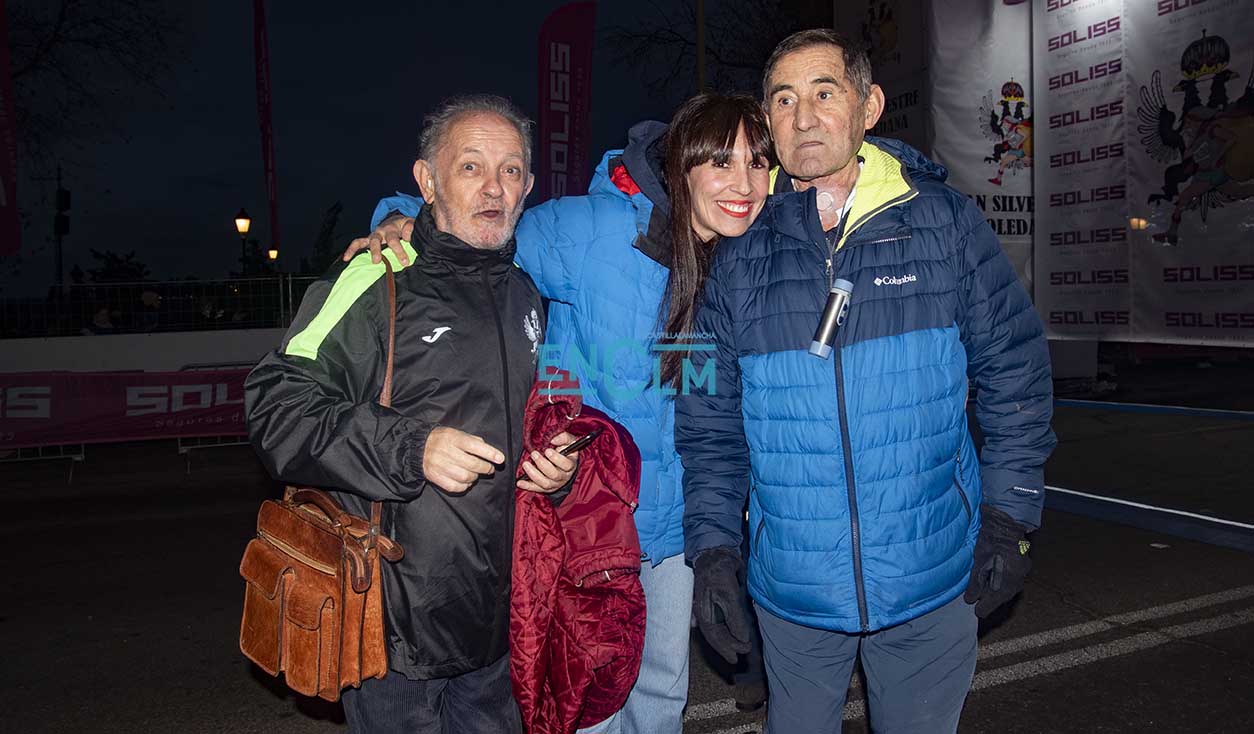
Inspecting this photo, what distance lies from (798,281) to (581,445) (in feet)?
2.35

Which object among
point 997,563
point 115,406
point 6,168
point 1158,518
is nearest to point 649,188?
point 997,563

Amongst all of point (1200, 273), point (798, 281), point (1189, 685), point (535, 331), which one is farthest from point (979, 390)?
point (1200, 273)

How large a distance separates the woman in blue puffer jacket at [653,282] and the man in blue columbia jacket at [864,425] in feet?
0.49

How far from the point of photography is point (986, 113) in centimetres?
944

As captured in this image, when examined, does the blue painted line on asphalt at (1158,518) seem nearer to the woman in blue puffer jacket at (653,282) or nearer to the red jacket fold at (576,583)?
the woman in blue puffer jacket at (653,282)

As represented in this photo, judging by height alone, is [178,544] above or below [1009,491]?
below

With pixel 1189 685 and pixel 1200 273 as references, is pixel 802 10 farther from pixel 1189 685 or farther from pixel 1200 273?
pixel 1189 685

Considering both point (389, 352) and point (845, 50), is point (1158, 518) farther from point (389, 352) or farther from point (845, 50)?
point (389, 352)

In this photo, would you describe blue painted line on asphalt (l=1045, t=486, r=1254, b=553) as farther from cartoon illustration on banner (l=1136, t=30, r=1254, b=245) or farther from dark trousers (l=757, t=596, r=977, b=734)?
dark trousers (l=757, t=596, r=977, b=734)

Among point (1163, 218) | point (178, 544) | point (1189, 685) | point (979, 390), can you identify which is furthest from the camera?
point (1163, 218)

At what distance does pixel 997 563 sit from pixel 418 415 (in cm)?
157

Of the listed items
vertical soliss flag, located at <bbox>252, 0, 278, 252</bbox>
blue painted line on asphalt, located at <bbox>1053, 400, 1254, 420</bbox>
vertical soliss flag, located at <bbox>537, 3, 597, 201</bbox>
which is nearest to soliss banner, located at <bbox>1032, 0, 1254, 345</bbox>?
blue painted line on asphalt, located at <bbox>1053, 400, 1254, 420</bbox>

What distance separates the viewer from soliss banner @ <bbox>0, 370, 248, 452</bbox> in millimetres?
10195

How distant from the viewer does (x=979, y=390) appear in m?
2.31
